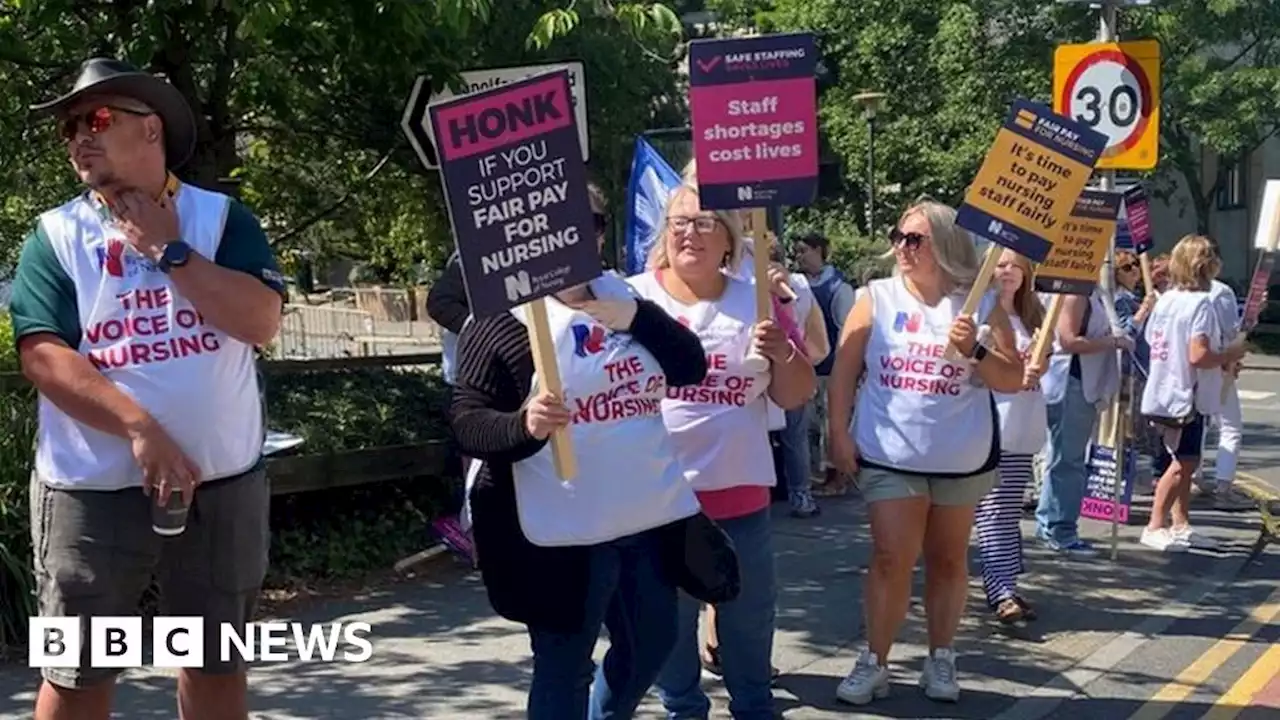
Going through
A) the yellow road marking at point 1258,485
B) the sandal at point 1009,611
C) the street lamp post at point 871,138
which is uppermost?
the street lamp post at point 871,138

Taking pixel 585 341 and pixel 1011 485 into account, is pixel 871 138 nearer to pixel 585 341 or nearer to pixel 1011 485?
pixel 1011 485

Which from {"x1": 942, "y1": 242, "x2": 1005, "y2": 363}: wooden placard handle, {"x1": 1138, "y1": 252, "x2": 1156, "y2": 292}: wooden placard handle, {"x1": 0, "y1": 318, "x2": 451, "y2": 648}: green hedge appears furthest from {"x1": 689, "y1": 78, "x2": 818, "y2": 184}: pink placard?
{"x1": 1138, "y1": 252, "x2": 1156, "y2": 292}: wooden placard handle

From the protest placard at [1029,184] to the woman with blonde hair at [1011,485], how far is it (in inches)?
47.4

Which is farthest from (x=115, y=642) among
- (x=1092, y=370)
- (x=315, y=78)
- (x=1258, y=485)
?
(x=1258, y=485)

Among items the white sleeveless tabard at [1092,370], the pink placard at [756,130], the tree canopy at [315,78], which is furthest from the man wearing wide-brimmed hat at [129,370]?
the white sleeveless tabard at [1092,370]

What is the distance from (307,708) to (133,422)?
254cm

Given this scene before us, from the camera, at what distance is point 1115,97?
30.3ft

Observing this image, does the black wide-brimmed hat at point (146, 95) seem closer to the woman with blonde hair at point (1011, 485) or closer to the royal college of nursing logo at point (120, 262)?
the royal college of nursing logo at point (120, 262)

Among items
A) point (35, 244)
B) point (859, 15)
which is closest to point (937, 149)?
point (859, 15)

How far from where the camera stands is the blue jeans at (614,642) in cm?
408

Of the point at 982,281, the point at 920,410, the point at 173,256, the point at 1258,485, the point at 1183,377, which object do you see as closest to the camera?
the point at 173,256

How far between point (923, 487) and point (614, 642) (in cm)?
181

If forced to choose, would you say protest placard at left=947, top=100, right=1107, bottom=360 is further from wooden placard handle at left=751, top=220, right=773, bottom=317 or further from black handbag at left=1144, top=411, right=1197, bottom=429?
black handbag at left=1144, top=411, right=1197, bottom=429

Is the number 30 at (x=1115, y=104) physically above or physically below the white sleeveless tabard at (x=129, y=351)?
above
